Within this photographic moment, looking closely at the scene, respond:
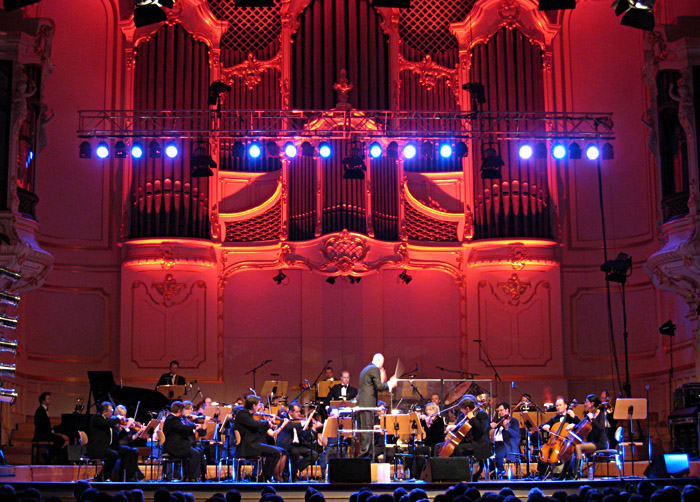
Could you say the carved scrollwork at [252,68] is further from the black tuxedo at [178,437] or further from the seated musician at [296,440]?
the black tuxedo at [178,437]

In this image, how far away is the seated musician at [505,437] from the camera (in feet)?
42.1

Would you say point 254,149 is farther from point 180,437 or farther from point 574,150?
point 180,437

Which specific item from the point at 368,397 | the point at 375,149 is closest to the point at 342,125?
the point at 375,149

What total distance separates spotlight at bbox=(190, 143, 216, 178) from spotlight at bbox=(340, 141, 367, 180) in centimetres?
200

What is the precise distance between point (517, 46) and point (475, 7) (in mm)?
956

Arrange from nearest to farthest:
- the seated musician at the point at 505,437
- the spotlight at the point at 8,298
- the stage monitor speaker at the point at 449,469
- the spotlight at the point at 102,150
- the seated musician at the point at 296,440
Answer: the stage monitor speaker at the point at 449,469 < the spotlight at the point at 8,298 < the seated musician at the point at 296,440 < the seated musician at the point at 505,437 < the spotlight at the point at 102,150

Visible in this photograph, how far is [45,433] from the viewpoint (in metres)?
13.4

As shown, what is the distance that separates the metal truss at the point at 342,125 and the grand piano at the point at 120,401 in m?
3.72

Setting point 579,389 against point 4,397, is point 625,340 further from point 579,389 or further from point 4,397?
point 4,397

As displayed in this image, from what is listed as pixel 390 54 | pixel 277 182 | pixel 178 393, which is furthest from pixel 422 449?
pixel 390 54

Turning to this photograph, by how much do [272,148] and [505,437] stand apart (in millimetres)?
5438

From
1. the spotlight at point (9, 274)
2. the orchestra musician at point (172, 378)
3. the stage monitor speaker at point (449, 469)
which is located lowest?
the stage monitor speaker at point (449, 469)

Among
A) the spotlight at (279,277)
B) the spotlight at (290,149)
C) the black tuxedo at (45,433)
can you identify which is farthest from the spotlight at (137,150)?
the black tuxedo at (45,433)

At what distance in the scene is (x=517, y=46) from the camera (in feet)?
54.9
